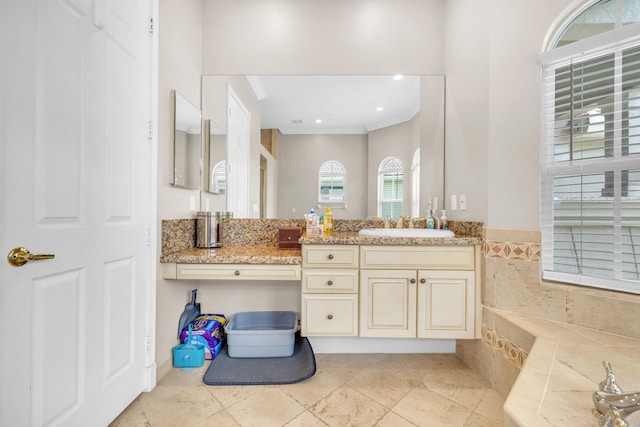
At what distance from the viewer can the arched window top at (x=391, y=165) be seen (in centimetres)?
240

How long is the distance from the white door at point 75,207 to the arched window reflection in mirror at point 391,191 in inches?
68.2

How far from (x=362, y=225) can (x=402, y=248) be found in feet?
1.92

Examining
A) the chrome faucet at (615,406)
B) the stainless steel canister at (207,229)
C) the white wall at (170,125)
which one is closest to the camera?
the chrome faucet at (615,406)

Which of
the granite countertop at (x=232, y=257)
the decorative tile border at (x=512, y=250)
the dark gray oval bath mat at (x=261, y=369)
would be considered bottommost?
the dark gray oval bath mat at (x=261, y=369)

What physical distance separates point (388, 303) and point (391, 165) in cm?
119

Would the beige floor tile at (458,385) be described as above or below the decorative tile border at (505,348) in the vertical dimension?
below

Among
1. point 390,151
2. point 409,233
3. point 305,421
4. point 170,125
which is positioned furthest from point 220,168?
point 305,421

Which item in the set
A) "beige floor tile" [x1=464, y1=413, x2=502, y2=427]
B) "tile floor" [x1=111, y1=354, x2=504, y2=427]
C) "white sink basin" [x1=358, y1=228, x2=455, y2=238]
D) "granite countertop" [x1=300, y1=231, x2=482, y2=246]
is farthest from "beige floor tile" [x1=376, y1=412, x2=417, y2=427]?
"white sink basin" [x1=358, y1=228, x2=455, y2=238]

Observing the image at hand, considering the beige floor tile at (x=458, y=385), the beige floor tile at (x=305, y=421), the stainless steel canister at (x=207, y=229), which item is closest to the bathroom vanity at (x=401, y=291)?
the beige floor tile at (x=458, y=385)

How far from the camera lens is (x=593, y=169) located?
1480 millimetres

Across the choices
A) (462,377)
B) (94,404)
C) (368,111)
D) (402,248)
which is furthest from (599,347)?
(94,404)

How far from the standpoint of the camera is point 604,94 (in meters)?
1.45

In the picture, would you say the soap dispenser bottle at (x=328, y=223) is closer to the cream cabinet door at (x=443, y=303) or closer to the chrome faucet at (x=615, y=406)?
the cream cabinet door at (x=443, y=303)

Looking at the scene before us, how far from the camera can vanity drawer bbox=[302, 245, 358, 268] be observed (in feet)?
5.98
